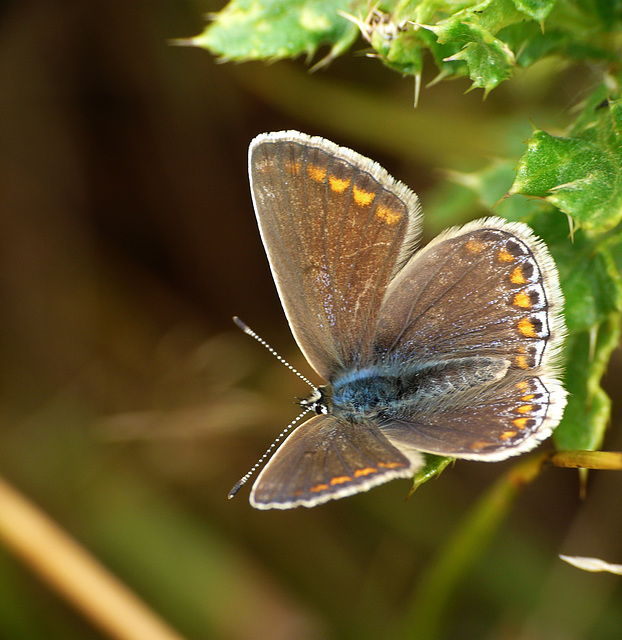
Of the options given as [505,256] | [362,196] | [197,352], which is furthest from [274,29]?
[197,352]

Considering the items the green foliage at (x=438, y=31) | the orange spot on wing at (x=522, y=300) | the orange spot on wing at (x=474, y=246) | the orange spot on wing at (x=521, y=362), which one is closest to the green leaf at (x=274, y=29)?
the green foliage at (x=438, y=31)

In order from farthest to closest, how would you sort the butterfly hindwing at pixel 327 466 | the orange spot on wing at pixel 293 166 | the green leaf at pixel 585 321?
the orange spot on wing at pixel 293 166 → the green leaf at pixel 585 321 → the butterfly hindwing at pixel 327 466

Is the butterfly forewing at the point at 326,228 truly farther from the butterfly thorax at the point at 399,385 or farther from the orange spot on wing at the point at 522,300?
the orange spot on wing at the point at 522,300

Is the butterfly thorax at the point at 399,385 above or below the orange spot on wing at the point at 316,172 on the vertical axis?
below

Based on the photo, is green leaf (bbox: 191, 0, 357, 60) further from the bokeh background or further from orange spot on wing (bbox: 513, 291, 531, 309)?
orange spot on wing (bbox: 513, 291, 531, 309)

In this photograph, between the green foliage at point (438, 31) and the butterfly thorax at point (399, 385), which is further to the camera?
the butterfly thorax at point (399, 385)

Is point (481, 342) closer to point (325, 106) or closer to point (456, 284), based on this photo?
point (456, 284)

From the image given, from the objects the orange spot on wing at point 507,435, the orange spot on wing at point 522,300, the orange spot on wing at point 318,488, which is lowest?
the orange spot on wing at point 507,435

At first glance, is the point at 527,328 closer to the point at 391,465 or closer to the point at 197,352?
the point at 391,465
